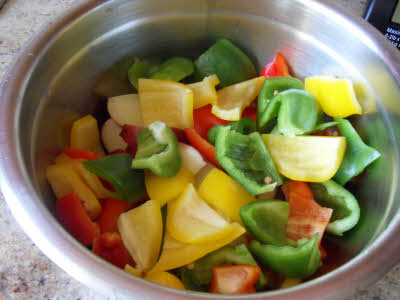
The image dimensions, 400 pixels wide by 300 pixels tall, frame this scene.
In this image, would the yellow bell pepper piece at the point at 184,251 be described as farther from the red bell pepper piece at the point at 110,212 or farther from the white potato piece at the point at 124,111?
the white potato piece at the point at 124,111

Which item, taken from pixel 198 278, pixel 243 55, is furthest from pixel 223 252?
pixel 243 55

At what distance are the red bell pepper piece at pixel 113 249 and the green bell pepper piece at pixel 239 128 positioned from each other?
0.30m

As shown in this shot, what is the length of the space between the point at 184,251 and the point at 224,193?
0.14 m

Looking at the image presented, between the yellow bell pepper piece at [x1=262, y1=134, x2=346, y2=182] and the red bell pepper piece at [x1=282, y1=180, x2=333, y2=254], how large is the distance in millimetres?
34

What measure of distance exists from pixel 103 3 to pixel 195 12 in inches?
9.0

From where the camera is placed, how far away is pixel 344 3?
1.14m

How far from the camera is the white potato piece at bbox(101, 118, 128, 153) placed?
97 centimetres

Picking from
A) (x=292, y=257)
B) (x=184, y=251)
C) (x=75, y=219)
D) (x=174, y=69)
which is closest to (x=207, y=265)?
(x=184, y=251)

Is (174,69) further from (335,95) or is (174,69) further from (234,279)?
(234,279)

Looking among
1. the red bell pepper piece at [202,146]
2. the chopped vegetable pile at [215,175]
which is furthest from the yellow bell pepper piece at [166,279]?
the red bell pepper piece at [202,146]

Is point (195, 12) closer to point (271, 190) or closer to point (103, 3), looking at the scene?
point (103, 3)

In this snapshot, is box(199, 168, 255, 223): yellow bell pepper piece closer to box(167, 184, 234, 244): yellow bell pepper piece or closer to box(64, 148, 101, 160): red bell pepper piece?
box(167, 184, 234, 244): yellow bell pepper piece

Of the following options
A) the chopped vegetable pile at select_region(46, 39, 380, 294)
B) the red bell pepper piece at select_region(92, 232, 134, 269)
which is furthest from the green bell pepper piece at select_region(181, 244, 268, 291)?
the red bell pepper piece at select_region(92, 232, 134, 269)

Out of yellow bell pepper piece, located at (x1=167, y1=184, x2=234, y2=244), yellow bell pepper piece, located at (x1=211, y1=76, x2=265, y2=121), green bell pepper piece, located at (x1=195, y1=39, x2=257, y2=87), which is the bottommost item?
yellow bell pepper piece, located at (x1=167, y1=184, x2=234, y2=244)
